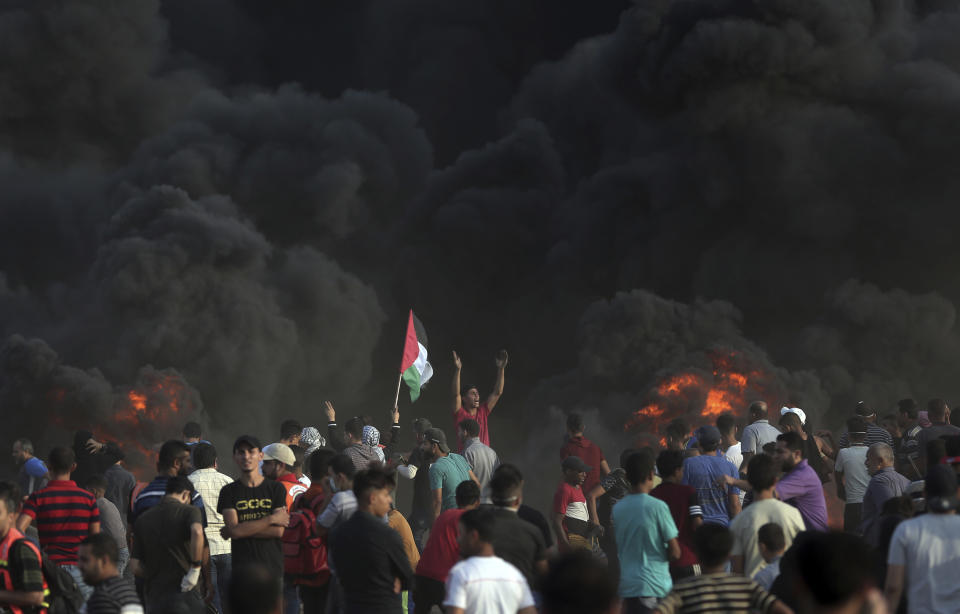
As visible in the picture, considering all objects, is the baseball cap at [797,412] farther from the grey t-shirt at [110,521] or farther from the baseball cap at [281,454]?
the grey t-shirt at [110,521]

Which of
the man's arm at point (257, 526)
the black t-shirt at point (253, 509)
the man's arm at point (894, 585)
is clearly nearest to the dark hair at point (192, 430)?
the black t-shirt at point (253, 509)

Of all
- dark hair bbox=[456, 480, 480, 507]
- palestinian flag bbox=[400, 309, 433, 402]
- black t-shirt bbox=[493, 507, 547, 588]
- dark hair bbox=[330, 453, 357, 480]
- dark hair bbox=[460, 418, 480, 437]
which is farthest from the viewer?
palestinian flag bbox=[400, 309, 433, 402]

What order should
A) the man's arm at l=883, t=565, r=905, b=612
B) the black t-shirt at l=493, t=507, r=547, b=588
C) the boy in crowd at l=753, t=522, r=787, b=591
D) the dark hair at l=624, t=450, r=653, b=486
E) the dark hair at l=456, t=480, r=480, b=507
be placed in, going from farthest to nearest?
the dark hair at l=456, t=480, r=480, b=507
the dark hair at l=624, t=450, r=653, b=486
the black t-shirt at l=493, t=507, r=547, b=588
the boy in crowd at l=753, t=522, r=787, b=591
the man's arm at l=883, t=565, r=905, b=612

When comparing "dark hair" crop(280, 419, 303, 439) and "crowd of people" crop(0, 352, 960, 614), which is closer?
"crowd of people" crop(0, 352, 960, 614)

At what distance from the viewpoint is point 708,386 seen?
24656 millimetres

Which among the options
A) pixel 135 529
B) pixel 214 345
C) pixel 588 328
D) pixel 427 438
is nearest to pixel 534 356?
pixel 588 328

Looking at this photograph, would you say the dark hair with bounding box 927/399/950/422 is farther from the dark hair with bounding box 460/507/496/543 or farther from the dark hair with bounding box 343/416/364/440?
the dark hair with bounding box 460/507/496/543

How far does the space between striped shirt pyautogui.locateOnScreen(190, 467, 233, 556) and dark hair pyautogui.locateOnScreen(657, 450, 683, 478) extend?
3452mm

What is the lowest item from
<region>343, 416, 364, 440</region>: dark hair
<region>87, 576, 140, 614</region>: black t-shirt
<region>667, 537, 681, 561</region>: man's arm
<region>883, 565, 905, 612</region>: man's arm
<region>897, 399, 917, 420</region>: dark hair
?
<region>883, 565, 905, 612</region>: man's arm

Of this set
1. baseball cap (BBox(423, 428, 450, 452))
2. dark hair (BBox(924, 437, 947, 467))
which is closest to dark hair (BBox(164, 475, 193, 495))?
baseball cap (BBox(423, 428, 450, 452))

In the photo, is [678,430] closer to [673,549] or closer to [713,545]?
[673,549]

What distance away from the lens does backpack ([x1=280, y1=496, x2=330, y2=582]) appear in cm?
793

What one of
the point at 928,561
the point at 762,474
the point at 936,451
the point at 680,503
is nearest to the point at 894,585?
the point at 928,561

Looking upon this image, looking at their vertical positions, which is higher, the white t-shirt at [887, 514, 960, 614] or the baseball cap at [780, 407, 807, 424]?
the baseball cap at [780, 407, 807, 424]
